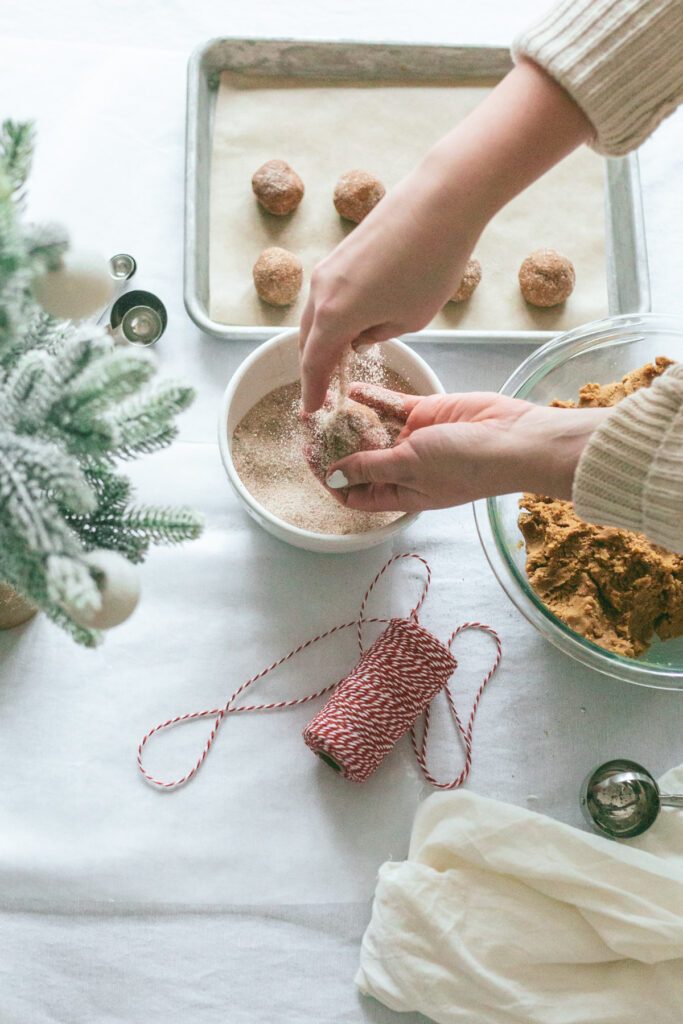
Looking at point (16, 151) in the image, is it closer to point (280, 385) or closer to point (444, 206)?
point (444, 206)

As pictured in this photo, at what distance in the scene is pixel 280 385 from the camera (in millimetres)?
943

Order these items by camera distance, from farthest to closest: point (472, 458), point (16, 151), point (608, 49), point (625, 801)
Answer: point (625, 801) < point (472, 458) < point (608, 49) < point (16, 151)

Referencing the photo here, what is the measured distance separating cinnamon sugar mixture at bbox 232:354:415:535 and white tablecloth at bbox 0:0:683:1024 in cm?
7

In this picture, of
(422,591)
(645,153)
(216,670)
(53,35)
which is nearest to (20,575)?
(216,670)

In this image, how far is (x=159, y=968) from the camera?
85cm

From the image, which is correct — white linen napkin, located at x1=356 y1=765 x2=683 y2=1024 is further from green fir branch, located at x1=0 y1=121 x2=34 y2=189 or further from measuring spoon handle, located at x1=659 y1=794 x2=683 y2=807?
green fir branch, located at x1=0 y1=121 x2=34 y2=189

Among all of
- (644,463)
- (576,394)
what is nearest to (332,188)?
(576,394)

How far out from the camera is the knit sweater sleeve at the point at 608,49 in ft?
2.05

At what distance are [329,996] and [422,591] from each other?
1.40ft

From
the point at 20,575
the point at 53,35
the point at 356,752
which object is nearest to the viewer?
the point at 20,575

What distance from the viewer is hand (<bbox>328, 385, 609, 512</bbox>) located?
0.74 metres

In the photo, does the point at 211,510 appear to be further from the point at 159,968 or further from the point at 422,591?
the point at 159,968

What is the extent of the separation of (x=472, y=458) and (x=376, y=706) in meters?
0.27

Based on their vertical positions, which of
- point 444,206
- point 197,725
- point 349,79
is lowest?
point 197,725
